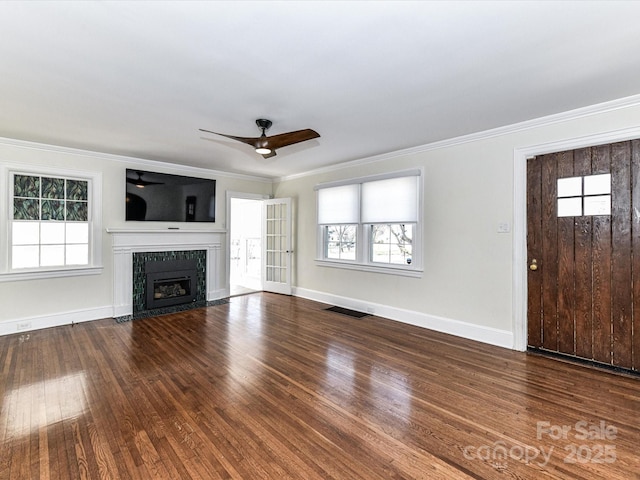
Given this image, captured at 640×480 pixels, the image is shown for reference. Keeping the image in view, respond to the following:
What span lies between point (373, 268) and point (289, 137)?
2635mm

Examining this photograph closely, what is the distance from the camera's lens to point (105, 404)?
2.41 meters

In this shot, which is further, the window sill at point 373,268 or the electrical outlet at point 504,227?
the window sill at point 373,268

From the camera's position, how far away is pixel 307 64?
7.25ft

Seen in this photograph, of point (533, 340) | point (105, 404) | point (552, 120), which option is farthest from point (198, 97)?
point (533, 340)

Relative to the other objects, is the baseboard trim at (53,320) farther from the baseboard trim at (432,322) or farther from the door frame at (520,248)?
the door frame at (520,248)

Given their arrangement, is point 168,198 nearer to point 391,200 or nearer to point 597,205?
point 391,200

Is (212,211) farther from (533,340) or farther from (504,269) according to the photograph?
(533,340)

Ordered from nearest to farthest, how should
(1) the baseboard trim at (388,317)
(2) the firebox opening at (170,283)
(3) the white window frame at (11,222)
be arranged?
(1) the baseboard trim at (388,317)
(3) the white window frame at (11,222)
(2) the firebox opening at (170,283)

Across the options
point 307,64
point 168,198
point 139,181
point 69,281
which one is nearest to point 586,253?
point 307,64

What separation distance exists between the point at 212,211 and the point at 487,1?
17.2ft

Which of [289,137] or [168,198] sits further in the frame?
[168,198]

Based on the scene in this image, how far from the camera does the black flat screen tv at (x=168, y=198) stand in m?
5.04

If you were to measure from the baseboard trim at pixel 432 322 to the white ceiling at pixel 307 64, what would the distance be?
235cm

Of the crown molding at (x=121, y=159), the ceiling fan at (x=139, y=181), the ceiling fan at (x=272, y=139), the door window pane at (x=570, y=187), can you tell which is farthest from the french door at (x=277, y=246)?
the door window pane at (x=570, y=187)
